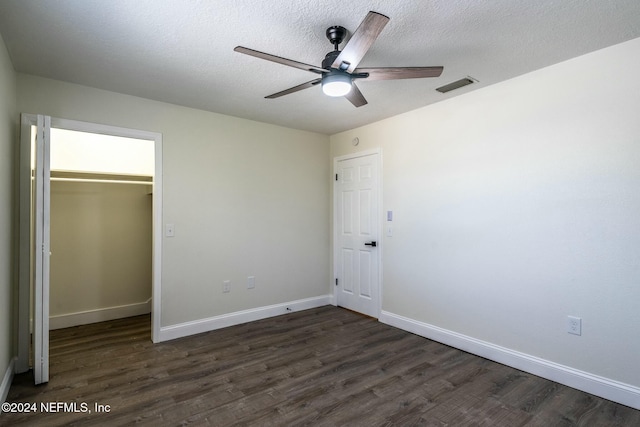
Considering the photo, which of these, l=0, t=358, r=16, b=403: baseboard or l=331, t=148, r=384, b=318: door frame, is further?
l=331, t=148, r=384, b=318: door frame

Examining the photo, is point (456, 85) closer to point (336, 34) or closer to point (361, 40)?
point (336, 34)

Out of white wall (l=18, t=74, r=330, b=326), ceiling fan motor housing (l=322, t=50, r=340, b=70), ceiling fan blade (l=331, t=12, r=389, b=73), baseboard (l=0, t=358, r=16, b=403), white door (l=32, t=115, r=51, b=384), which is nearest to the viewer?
ceiling fan blade (l=331, t=12, r=389, b=73)

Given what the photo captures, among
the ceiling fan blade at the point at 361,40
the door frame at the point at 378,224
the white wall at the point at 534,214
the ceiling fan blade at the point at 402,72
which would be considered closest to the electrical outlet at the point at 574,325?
the white wall at the point at 534,214

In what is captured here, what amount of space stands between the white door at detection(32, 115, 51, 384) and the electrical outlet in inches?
158

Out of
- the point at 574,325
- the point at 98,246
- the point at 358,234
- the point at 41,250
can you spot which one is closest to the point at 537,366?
the point at 574,325

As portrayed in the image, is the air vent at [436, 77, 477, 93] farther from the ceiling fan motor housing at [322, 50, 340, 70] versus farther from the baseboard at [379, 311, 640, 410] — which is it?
the baseboard at [379, 311, 640, 410]

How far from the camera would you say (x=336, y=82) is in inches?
78.2

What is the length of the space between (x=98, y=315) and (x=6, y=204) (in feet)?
6.76

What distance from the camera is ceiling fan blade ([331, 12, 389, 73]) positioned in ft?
4.86

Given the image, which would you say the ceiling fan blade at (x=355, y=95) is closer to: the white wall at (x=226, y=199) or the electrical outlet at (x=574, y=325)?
the white wall at (x=226, y=199)

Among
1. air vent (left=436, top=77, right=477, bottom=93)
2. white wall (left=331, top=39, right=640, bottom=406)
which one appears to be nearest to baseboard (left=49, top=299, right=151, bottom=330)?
white wall (left=331, top=39, right=640, bottom=406)

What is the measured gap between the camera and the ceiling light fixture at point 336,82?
1979mm

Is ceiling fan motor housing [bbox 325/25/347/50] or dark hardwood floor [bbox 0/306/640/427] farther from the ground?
ceiling fan motor housing [bbox 325/25/347/50]

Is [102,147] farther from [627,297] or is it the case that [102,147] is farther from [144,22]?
[627,297]
